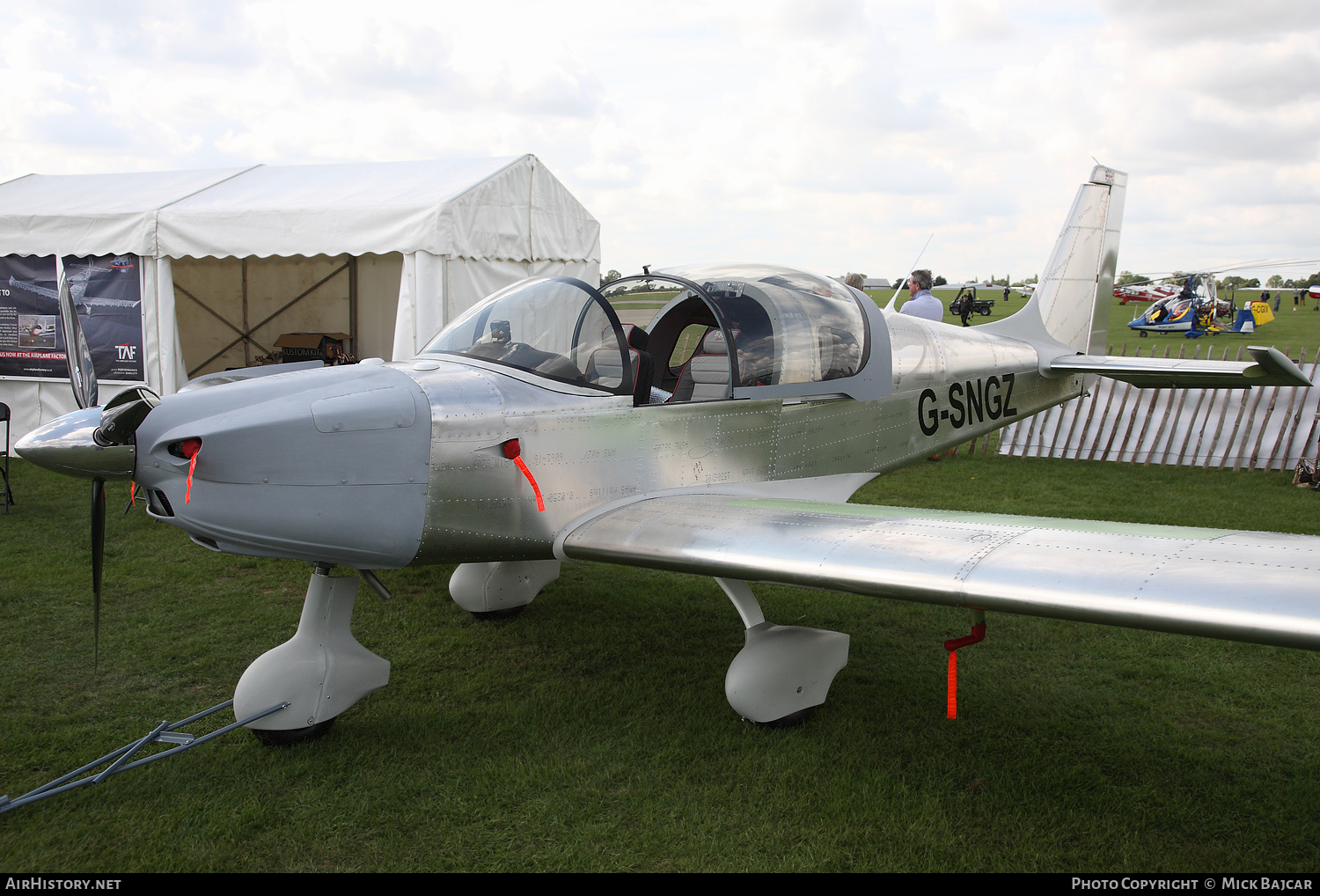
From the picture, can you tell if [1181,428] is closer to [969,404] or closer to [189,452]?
[969,404]

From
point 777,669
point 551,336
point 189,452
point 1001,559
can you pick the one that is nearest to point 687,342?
point 551,336

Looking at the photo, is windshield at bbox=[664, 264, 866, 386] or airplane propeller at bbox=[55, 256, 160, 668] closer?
airplane propeller at bbox=[55, 256, 160, 668]

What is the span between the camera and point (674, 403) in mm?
4113

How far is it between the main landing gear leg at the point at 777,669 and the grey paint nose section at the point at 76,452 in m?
2.33

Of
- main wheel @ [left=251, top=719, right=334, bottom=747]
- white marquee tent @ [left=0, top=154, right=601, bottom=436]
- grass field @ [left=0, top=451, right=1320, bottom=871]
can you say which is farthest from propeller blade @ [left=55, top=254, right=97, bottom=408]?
white marquee tent @ [left=0, top=154, right=601, bottom=436]

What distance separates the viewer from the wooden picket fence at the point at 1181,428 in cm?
931

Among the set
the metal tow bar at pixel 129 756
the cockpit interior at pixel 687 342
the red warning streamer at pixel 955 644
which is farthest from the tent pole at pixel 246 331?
the red warning streamer at pixel 955 644

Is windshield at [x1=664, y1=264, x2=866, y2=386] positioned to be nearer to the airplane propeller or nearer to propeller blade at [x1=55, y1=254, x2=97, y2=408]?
the airplane propeller

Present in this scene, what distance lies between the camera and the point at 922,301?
9.06 metres

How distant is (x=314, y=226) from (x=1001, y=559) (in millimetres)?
7630

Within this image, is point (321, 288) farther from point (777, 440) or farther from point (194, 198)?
point (777, 440)

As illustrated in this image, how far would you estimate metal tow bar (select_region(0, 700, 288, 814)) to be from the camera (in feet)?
9.93

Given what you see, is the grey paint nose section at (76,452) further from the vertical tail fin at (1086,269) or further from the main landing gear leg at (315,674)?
the vertical tail fin at (1086,269)
